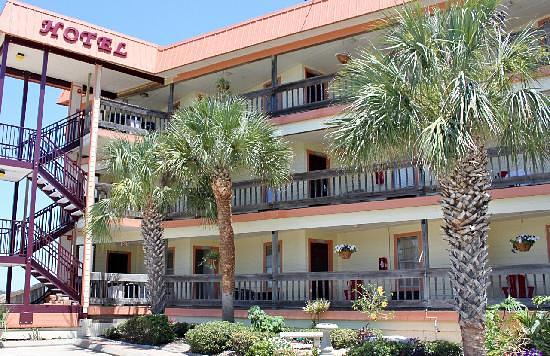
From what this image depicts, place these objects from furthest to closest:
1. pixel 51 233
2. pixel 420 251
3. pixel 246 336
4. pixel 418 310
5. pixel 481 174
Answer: pixel 51 233 → pixel 420 251 → pixel 418 310 → pixel 246 336 → pixel 481 174

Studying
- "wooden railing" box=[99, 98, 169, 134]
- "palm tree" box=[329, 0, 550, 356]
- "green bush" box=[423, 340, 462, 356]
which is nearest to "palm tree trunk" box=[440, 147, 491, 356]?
"palm tree" box=[329, 0, 550, 356]

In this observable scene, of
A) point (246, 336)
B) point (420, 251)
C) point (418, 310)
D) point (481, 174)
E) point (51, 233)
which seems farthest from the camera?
point (51, 233)

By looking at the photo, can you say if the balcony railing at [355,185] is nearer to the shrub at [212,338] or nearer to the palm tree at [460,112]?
the palm tree at [460,112]

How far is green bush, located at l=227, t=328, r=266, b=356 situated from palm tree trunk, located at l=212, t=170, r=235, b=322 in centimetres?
227

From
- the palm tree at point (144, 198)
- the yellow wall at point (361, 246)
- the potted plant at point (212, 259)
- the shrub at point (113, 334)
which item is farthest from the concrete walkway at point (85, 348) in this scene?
the yellow wall at point (361, 246)

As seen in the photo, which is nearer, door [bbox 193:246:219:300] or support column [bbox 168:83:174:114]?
door [bbox 193:246:219:300]

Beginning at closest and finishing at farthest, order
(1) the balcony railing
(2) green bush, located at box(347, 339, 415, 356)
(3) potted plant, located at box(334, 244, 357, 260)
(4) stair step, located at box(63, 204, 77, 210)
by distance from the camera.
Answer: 1. (2) green bush, located at box(347, 339, 415, 356)
2. (1) the balcony railing
3. (3) potted plant, located at box(334, 244, 357, 260)
4. (4) stair step, located at box(63, 204, 77, 210)

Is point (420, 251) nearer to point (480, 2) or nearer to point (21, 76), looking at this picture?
point (480, 2)

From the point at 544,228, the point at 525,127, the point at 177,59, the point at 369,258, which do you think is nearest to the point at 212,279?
the point at 369,258

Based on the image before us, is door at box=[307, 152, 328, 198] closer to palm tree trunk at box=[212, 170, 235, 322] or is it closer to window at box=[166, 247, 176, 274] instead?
palm tree trunk at box=[212, 170, 235, 322]

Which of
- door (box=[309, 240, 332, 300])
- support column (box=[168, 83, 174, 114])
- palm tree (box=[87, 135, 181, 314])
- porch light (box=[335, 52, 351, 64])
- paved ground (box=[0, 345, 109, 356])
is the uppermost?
porch light (box=[335, 52, 351, 64])

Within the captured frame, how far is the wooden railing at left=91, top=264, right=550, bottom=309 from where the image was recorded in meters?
17.8

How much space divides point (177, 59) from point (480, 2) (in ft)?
50.4

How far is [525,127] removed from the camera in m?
12.5
